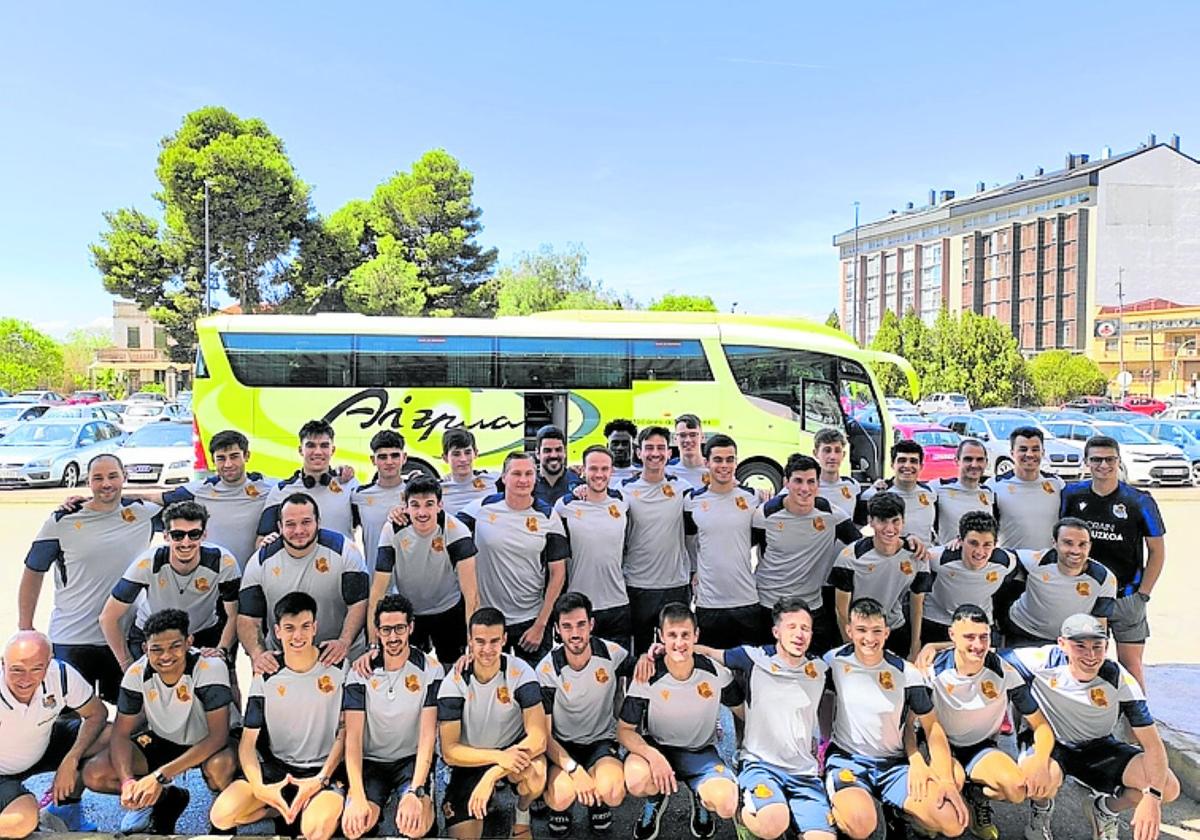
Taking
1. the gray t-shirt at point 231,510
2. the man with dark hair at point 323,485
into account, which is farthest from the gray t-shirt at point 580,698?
the gray t-shirt at point 231,510

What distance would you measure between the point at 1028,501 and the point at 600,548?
2.73 meters

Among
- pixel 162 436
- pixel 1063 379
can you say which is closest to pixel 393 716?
pixel 162 436

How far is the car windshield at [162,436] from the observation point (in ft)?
49.5

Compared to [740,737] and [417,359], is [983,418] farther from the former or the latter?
[740,737]

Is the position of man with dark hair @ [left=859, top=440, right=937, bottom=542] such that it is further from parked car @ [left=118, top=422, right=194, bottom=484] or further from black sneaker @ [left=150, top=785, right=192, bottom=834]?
parked car @ [left=118, top=422, right=194, bottom=484]

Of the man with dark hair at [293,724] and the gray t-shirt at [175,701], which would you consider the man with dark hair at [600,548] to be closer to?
the man with dark hair at [293,724]

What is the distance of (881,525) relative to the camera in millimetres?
4520

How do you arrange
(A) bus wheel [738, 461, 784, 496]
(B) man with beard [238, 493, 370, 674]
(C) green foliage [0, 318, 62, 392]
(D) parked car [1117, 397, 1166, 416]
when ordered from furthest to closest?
1. (C) green foliage [0, 318, 62, 392]
2. (D) parked car [1117, 397, 1166, 416]
3. (A) bus wheel [738, 461, 784, 496]
4. (B) man with beard [238, 493, 370, 674]

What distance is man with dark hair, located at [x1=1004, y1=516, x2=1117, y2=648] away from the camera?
448cm

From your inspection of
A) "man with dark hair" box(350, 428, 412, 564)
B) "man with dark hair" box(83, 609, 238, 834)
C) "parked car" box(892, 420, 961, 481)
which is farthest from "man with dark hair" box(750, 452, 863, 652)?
"parked car" box(892, 420, 961, 481)

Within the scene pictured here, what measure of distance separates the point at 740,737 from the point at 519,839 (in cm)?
120

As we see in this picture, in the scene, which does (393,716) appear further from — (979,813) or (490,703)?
(979,813)

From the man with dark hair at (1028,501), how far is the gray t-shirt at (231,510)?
4.57m

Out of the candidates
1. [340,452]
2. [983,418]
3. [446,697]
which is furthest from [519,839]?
[983,418]
